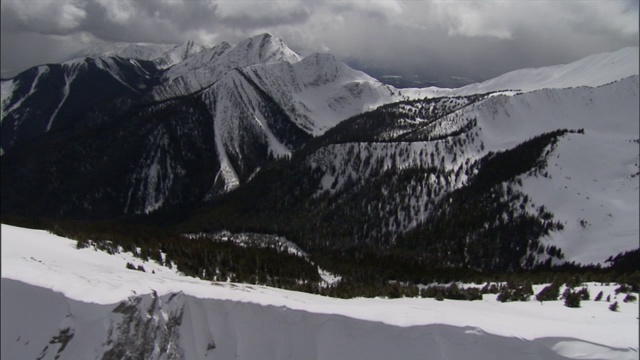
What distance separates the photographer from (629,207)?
114 meters

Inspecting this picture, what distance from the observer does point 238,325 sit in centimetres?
2277

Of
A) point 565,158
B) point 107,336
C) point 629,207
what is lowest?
point 107,336

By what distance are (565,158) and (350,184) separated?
8105 cm

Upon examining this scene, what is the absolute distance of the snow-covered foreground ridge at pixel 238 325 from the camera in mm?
18938

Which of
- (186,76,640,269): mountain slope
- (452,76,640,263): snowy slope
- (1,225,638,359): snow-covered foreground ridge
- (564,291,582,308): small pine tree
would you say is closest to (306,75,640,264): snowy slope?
(452,76,640,263): snowy slope

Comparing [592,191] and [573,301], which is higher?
[592,191]

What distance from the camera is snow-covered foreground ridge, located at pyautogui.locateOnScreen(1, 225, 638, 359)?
18.9 m

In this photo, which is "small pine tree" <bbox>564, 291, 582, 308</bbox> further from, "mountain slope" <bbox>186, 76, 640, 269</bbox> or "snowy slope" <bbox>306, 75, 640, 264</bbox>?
"snowy slope" <bbox>306, 75, 640, 264</bbox>

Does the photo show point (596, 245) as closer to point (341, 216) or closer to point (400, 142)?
point (341, 216)

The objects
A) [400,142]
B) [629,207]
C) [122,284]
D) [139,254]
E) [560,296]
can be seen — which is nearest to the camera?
[122,284]

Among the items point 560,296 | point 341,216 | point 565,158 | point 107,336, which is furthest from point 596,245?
point 107,336

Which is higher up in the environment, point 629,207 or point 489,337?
point 629,207

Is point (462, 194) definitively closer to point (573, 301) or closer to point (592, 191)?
point (592, 191)

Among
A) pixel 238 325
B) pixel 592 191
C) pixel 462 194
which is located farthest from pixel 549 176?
pixel 238 325
